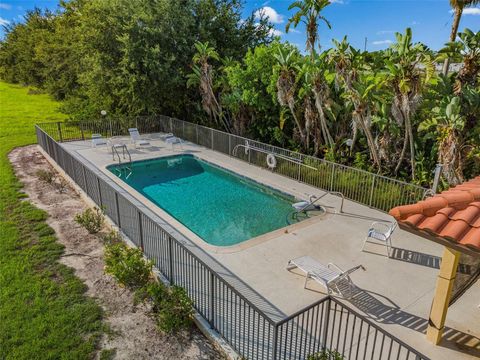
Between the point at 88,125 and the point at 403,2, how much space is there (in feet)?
59.0

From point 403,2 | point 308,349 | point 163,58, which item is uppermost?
point 403,2

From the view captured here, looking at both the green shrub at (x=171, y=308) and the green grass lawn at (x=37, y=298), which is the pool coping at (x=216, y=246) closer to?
the green shrub at (x=171, y=308)

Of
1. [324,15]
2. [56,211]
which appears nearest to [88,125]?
[56,211]

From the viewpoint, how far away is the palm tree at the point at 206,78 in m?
18.9

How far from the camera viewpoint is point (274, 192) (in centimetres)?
1312

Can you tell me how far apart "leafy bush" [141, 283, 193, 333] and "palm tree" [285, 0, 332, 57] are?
37.1ft

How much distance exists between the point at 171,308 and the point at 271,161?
31.3ft

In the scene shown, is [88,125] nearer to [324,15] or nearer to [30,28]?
[324,15]

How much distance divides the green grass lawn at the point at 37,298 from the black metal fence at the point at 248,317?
1.61m

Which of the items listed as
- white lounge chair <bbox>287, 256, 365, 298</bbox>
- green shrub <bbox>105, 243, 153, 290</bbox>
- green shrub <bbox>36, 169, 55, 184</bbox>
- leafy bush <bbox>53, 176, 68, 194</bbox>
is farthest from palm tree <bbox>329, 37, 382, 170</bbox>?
green shrub <bbox>36, 169, 55, 184</bbox>

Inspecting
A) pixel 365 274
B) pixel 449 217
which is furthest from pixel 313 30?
pixel 449 217

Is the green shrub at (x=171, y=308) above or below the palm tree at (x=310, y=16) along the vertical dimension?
below

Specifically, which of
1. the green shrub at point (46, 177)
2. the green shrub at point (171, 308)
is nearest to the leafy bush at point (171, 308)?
the green shrub at point (171, 308)

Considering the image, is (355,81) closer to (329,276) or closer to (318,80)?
(318,80)
